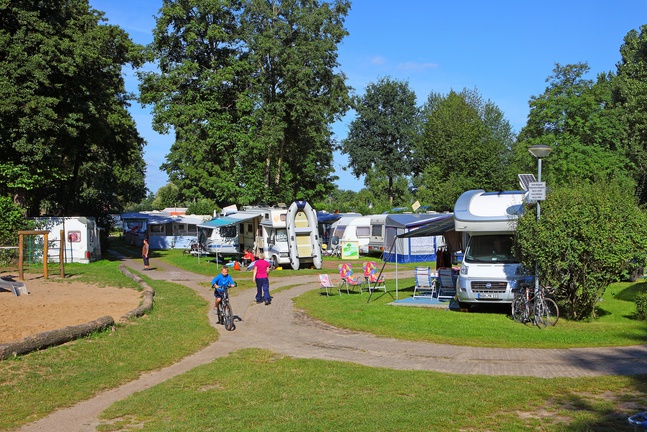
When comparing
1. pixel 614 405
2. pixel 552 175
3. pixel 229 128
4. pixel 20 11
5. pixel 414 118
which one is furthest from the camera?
pixel 414 118

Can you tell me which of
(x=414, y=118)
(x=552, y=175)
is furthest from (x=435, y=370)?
(x=414, y=118)

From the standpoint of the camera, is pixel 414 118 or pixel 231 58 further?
pixel 414 118

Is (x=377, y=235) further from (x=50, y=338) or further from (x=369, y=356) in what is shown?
(x=50, y=338)

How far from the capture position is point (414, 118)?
204ft

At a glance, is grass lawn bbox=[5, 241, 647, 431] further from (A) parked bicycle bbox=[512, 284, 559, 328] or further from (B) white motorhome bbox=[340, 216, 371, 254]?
(B) white motorhome bbox=[340, 216, 371, 254]

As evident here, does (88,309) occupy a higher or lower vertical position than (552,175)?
lower

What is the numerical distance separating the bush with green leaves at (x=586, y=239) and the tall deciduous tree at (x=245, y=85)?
86.0 ft

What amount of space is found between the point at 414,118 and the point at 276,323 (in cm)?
4981

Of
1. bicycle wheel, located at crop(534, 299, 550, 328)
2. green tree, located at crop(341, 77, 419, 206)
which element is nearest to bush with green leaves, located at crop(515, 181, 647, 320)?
bicycle wheel, located at crop(534, 299, 550, 328)

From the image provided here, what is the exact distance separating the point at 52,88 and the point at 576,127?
96.9 feet

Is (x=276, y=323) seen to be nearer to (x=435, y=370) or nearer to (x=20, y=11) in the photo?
(x=435, y=370)

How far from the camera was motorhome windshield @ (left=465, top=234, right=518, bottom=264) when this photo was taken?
14.9 m

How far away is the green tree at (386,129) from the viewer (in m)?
61.6

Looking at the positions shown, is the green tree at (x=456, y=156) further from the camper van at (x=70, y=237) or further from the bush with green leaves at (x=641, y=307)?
the bush with green leaves at (x=641, y=307)
